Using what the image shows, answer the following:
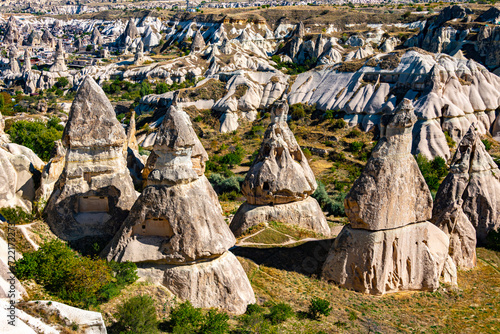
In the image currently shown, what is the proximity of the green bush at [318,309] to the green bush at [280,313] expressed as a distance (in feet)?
1.92

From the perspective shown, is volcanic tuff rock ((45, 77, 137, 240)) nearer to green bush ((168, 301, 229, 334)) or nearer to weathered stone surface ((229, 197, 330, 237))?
green bush ((168, 301, 229, 334))

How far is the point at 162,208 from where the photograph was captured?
1255 centimetres

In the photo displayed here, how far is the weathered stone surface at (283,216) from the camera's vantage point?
64.2ft

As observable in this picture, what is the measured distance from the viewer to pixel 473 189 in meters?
20.5

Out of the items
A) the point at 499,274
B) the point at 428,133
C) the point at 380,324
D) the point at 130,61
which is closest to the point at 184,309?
the point at 380,324

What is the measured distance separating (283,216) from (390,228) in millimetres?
5475

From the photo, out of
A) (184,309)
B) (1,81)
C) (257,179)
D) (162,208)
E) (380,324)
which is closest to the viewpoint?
(184,309)

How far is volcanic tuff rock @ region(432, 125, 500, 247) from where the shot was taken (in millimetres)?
19562

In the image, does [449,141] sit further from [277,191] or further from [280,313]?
[280,313]

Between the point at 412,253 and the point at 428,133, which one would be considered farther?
the point at 428,133

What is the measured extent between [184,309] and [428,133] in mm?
36070

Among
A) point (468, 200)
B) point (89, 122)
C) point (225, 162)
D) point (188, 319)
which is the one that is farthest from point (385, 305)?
point (225, 162)

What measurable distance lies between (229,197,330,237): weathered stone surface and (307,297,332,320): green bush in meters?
6.25

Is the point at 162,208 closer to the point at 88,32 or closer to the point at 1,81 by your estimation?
the point at 1,81
